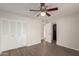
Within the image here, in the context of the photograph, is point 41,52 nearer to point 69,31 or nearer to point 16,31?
point 16,31

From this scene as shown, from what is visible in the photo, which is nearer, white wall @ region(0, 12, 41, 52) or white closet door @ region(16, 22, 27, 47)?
white wall @ region(0, 12, 41, 52)

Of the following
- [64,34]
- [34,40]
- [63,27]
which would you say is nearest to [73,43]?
[64,34]

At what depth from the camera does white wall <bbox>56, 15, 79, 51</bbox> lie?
3363 mm

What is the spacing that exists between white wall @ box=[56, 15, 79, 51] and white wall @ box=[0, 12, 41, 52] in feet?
3.85

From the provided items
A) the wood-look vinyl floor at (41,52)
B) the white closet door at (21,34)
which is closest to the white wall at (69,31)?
the wood-look vinyl floor at (41,52)

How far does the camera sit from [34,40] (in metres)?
4.30

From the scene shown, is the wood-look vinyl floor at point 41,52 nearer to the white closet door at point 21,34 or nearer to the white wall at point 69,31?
the white wall at point 69,31

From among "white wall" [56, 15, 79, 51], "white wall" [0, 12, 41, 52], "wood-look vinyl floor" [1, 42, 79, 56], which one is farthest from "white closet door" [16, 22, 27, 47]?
"white wall" [56, 15, 79, 51]

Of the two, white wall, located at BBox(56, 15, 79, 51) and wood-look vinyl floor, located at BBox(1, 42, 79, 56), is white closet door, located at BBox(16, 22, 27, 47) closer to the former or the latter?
wood-look vinyl floor, located at BBox(1, 42, 79, 56)

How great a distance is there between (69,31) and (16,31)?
2.39 meters

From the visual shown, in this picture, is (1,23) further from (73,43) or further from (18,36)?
(73,43)

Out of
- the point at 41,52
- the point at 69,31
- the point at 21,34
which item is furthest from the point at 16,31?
the point at 69,31

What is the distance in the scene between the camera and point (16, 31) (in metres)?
3.66

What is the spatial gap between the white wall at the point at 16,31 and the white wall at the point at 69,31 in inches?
46.1
